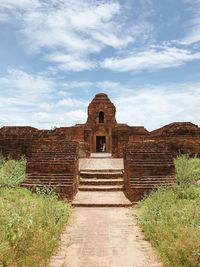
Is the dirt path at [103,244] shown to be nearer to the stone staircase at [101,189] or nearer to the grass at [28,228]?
the grass at [28,228]

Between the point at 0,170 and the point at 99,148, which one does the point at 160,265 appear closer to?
the point at 0,170

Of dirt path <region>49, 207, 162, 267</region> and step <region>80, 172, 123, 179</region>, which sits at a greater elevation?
step <region>80, 172, 123, 179</region>

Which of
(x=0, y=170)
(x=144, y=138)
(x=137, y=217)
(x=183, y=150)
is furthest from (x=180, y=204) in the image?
(x=144, y=138)

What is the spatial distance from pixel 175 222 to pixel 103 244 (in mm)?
1310

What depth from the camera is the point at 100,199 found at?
30.1ft

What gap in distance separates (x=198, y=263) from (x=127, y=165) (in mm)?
5821

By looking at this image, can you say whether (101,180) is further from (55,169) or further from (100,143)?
(100,143)

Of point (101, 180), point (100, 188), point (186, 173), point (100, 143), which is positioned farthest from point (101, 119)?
point (100, 188)

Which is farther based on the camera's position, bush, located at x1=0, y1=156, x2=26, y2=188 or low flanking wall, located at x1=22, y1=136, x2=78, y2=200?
bush, located at x1=0, y1=156, x2=26, y2=188

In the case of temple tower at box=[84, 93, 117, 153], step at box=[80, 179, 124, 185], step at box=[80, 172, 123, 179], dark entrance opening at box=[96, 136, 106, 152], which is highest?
temple tower at box=[84, 93, 117, 153]

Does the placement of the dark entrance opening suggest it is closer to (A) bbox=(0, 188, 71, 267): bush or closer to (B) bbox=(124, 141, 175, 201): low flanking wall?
(B) bbox=(124, 141, 175, 201): low flanking wall

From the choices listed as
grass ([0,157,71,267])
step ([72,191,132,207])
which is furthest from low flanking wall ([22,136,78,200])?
grass ([0,157,71,267])

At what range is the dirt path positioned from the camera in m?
4.93

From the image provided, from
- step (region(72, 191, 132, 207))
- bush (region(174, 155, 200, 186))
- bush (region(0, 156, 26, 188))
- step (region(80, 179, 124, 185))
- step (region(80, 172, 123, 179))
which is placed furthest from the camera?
step (region(80, 172, 123, 179))
